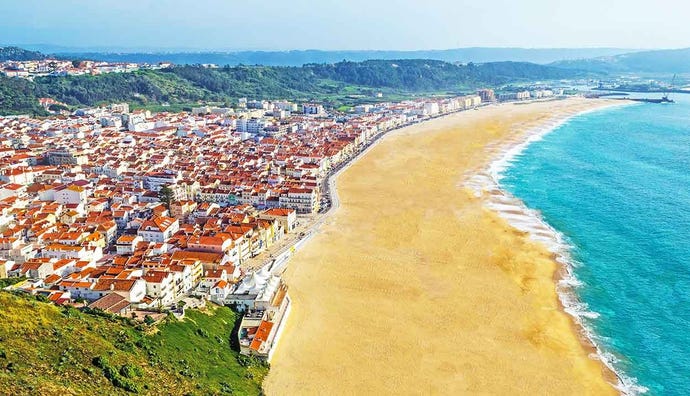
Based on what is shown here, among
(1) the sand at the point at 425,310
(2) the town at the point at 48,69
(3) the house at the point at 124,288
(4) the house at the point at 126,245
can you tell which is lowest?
(1) the sand at the point at 425,310

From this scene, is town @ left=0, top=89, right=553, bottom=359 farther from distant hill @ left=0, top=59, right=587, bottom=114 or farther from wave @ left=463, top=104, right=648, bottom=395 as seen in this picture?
distant hill @ left=0, top=59, right=587, bottom=114

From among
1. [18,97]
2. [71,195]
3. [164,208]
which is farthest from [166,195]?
[18,97]

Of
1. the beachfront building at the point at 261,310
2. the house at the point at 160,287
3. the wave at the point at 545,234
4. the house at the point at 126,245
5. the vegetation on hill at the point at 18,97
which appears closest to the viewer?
the beachfront building at the point at 261,310

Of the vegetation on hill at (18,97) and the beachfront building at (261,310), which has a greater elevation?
the vegetation on hill at (18,97)

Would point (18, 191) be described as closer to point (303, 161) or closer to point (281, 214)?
point (281, 214)

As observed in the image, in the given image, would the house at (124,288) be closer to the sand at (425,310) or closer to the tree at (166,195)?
the sand at (425,310)

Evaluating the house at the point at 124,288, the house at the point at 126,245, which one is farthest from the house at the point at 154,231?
the house at the point at 124,288

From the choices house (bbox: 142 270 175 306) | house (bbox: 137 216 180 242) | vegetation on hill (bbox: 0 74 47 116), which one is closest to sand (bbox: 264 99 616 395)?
house (bbox: 142 270 175 306)

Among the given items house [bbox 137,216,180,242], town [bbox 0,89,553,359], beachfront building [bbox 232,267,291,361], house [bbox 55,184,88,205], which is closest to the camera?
beachfront building [bbox 232,267,291,361]
